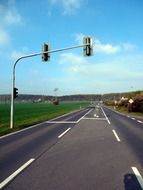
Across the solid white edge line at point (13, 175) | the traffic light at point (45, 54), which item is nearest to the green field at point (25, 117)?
the traffic light at point (45, 54)

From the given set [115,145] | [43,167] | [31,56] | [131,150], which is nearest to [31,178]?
[43,167]

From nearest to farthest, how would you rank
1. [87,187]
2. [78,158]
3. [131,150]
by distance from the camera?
[87,187]
[78,158]
[131,150]

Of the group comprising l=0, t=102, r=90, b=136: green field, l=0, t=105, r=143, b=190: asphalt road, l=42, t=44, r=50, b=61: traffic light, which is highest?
l=42, t=44, r=50, b=61: traffic light

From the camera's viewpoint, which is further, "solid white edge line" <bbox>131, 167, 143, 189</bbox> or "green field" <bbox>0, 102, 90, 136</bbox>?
"green field" <bbox>0, 102, 90, 136</bbox>

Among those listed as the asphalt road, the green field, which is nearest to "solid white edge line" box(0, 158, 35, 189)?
the asphalt road

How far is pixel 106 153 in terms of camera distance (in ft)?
34.4

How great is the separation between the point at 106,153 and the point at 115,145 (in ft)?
7.17

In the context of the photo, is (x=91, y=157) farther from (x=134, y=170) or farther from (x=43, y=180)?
(x=43, y=180)

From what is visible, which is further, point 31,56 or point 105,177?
point 31,56

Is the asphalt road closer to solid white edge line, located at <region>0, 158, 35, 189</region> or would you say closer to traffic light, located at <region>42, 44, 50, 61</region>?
solid white edge line, located at <region>0, 158, 35, 189</region>

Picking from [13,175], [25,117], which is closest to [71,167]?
[13,175]

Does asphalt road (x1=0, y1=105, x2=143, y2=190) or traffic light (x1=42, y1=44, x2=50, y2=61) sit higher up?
traffic light (x1=42, y1=44, x2=50, y2=61)

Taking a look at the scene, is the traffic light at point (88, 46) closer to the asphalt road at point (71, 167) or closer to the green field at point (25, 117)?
the green field at point (25, 117)

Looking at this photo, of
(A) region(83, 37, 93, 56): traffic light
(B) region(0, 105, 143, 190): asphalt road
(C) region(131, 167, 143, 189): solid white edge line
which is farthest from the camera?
(A) region(83, 37, 93, 56): traffic light
